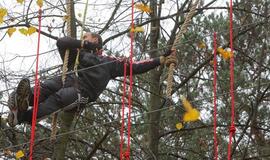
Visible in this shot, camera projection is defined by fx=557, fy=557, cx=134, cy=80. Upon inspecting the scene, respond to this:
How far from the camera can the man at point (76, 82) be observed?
4008mm

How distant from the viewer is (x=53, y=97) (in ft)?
13.6

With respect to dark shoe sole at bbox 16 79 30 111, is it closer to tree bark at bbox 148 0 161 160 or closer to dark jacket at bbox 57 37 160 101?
dark jacket at bbox 57 37 160 101

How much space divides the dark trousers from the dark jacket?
0.30 ft

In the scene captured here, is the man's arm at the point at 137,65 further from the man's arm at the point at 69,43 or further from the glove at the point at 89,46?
the man's arm at the point at 69,43

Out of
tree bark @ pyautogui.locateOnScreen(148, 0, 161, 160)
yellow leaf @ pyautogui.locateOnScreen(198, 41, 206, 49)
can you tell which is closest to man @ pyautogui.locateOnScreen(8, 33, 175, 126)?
tree bark @ pyautogui.locateOnScreen(148, 0, 161, 160)

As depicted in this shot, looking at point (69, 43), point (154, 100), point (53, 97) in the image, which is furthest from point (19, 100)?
point (154, 100)

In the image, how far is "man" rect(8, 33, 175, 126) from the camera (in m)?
4.01

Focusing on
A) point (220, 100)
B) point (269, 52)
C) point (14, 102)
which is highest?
point (269, 52)

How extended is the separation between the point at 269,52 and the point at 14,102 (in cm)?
431

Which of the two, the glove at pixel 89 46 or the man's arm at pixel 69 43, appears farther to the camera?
the glove at pixel 89 46

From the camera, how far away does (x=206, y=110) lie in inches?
301

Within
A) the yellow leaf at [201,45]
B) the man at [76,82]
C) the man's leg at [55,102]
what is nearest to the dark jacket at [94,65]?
the man at [76,82]

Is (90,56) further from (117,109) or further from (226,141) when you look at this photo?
(226,141)

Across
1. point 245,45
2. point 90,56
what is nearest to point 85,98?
point 90,56
